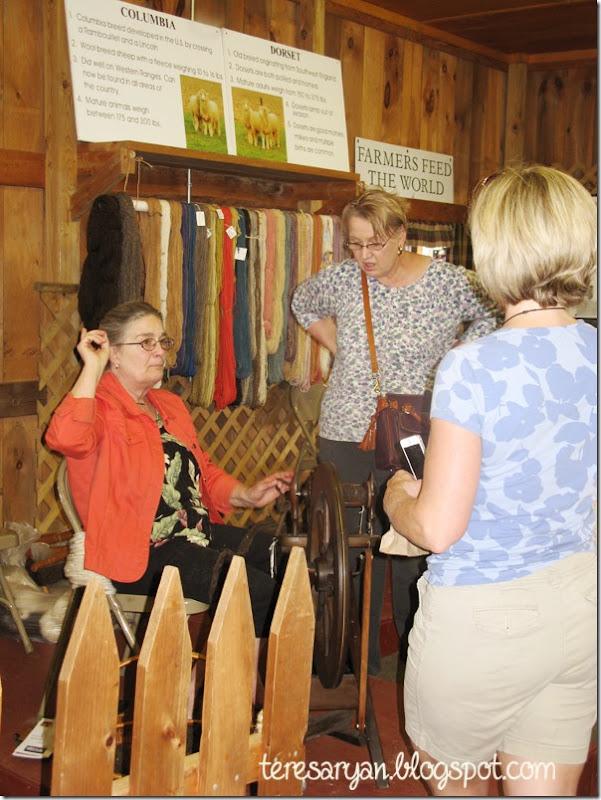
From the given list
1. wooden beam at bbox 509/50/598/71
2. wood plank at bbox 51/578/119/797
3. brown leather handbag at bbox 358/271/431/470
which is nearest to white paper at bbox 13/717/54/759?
wood plank at bbox 51/578/119/797

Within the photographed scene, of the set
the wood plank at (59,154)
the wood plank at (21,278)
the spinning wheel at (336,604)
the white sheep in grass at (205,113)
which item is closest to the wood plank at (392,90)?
the white sheep in grass at (205,113)

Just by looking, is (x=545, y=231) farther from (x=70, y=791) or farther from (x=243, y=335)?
(x=243, y=335)

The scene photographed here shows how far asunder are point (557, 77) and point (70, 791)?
195 inches

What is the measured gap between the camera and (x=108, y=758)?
1248 mm

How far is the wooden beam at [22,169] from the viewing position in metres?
2.94

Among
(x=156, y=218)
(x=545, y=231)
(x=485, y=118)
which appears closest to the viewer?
(x=545, y=231)

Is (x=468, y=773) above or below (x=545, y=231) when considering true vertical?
below

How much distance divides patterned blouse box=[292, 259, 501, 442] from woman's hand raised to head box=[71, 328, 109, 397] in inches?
26.0

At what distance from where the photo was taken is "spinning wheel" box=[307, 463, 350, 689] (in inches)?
70.8

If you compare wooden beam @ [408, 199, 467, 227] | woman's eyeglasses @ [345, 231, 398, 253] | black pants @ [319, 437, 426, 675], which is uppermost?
wooden beam @ [408, 199, 467, 227]

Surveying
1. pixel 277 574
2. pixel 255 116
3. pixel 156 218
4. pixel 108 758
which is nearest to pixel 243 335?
pixel 156 218

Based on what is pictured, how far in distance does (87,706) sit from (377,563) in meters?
1.36

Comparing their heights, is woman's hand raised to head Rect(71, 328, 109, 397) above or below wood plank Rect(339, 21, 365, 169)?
below

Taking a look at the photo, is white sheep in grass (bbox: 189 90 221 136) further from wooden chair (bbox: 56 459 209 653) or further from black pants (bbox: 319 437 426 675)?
wooden chair (bbox: 56 459 209 653)
